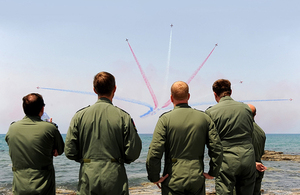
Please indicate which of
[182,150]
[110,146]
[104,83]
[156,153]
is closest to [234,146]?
[182,150]

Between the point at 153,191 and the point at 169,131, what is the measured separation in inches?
400

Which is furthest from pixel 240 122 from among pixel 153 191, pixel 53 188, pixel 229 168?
pixel 153 191

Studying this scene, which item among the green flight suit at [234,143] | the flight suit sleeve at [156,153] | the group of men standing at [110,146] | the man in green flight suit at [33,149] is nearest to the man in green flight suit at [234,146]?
the green flight suit at [234,143]

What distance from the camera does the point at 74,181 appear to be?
18.4 m

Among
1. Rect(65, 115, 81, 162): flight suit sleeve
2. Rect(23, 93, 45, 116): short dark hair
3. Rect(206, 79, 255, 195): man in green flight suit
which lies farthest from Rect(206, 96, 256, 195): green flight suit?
Rect(23, 93, 45, 116): short dark hair

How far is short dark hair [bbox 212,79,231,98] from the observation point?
17.0 feet

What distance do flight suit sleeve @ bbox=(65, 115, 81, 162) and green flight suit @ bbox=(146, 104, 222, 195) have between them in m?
0.92

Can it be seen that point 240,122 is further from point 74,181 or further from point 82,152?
point 74,181

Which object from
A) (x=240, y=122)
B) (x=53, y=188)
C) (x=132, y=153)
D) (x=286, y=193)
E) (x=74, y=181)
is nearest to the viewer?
(x=132, y=153)

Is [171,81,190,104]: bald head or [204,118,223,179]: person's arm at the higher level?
[171,81,190,104]: bald head

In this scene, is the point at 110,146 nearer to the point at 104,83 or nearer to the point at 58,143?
the point at 104,83

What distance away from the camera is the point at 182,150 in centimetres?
400

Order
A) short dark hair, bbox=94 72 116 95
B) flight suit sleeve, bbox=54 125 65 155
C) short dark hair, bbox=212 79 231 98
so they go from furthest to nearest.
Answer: short dark hair, bbox=212 79 231 98
flight suit sleeve, bbox=54 125 65 155
short dark hair, bbox=94 72 116 95

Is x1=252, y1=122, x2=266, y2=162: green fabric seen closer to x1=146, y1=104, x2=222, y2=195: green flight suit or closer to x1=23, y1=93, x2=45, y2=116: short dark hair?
x1=146, y1=104, x2=222, y2=195: green flight suit
